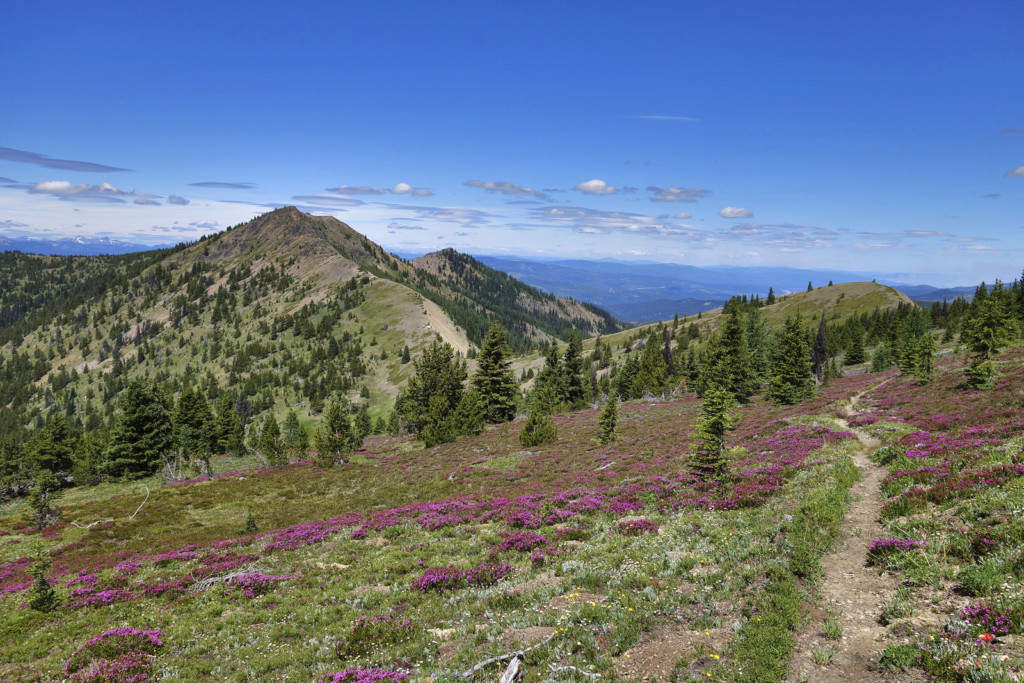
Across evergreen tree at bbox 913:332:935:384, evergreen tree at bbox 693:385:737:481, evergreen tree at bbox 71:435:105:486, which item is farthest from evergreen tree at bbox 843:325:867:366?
evergreen tree at bbox 71:435:105:486

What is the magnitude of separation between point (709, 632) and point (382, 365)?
186 metres

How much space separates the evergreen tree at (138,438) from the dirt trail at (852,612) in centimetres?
7708

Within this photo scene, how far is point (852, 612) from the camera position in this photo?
377 inches

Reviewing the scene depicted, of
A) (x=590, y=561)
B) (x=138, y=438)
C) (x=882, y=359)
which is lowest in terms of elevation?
(x=138, y=438)

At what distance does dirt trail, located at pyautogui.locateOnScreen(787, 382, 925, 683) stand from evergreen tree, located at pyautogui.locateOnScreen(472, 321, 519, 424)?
52545mm

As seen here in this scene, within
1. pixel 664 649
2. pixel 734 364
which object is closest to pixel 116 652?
pixel 664 649

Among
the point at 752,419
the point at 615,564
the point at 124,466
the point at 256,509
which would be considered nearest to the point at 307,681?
the point at 615,564

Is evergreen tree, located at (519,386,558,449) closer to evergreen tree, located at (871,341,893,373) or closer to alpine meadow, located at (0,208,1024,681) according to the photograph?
alpine meadow, located at (0,208,1024,681)

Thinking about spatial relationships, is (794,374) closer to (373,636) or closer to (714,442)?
(714,442)

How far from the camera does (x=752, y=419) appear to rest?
47.9 m

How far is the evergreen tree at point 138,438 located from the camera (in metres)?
61.2

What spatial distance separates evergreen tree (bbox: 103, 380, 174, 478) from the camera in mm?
61219

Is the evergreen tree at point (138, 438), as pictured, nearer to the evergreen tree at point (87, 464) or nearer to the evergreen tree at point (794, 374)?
the evergreen tree at point (87, 464)

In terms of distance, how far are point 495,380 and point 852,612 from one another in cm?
5953
